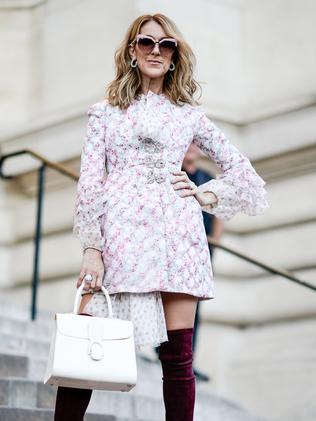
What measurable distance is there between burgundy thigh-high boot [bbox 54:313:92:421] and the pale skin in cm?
30

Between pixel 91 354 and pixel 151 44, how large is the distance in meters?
1.19

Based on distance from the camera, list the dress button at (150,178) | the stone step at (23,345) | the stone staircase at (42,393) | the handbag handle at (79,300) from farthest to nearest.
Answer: the stone step at (23,345) < the stone staircase at (42,393) < the dress button at (150,178) < the handbag handle at (79,300)

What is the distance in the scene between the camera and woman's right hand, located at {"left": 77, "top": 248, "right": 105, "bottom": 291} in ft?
15.4

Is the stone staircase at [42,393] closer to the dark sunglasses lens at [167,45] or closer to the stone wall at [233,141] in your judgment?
the stone wall at [233,141]

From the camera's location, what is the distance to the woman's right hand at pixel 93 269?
470cm

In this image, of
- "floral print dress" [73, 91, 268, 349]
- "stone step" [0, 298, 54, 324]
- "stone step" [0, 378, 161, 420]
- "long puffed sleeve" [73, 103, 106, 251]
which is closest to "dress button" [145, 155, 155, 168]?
"floral print dress" [73, 91, 268, 349]

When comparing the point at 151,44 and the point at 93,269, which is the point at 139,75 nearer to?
the point at 151,44

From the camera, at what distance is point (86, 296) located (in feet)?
15.6

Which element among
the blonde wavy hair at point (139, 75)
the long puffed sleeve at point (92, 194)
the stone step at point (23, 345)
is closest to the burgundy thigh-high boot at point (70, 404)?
the long puffed sleeve at point (92, 194)

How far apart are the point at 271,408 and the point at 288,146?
1832 millimetres

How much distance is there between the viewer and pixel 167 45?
16.2ft

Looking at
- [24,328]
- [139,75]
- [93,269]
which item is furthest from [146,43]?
[24,328]

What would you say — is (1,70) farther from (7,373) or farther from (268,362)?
(7,373)

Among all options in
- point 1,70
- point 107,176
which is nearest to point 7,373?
point 107,176
